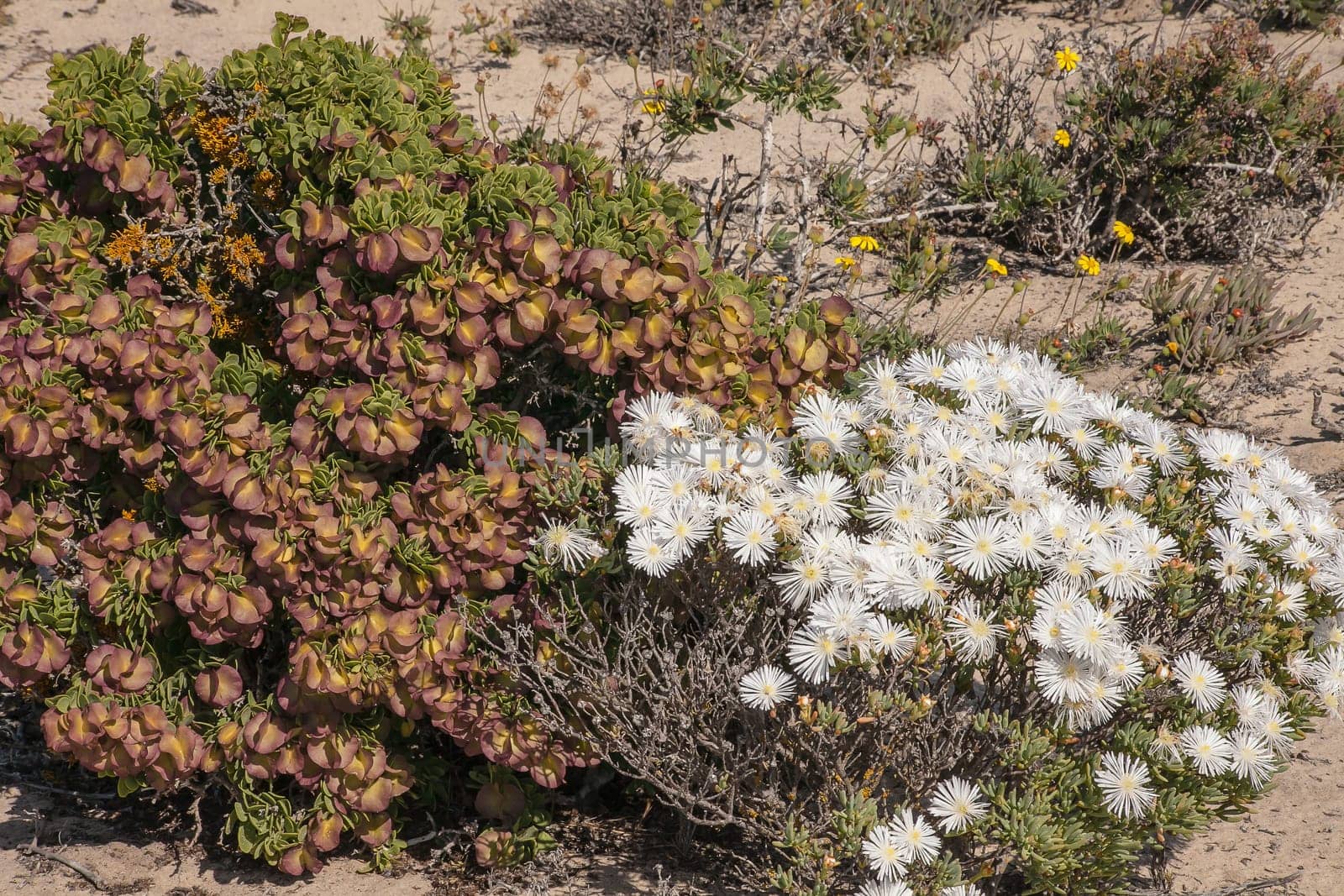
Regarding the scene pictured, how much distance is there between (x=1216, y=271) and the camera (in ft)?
18.1

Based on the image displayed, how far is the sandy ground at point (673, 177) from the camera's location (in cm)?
290

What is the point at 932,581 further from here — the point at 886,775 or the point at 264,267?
the point at 264,267

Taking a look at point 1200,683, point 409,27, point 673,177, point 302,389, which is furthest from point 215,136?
point 409,27

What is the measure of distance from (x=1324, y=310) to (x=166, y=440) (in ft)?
15.8

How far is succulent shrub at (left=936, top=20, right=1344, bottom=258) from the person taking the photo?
213 inches

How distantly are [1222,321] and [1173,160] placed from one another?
2.79 ft

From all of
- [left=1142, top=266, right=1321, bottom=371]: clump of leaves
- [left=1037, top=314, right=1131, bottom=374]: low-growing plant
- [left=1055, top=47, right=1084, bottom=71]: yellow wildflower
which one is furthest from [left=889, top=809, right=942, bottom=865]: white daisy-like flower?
[left=1055, top=47, right=1084, bottom=71]: yellow wildflower

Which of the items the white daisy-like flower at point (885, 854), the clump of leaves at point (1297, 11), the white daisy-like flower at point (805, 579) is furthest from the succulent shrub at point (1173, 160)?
the white daisy-like flower at point (885, 854)

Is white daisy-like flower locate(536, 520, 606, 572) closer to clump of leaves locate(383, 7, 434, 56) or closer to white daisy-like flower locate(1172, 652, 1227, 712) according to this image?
white daisy-like flower locate(1172, 652, 1227, 712)

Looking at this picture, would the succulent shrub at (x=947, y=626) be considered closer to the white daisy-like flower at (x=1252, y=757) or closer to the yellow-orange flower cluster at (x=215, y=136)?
the white daisy-like flower at (x=1252, y=757)

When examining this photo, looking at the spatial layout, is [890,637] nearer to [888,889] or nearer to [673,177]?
[888,889]

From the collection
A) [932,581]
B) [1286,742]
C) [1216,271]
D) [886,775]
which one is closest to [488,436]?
[932,581]

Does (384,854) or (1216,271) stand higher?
(1216,271)

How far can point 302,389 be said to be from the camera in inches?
112
